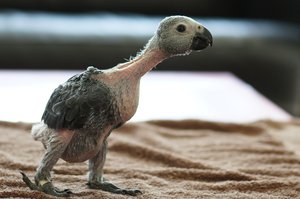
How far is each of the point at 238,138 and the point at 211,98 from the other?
0.41 metres

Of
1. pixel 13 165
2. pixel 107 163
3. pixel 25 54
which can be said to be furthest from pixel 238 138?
pixel 25 54

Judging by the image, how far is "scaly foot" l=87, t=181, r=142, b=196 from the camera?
800 mm

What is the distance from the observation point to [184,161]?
0.99m

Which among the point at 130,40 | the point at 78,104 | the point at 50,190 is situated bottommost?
the point at 50,190

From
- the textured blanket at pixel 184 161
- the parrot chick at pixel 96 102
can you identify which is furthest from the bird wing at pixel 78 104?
the textured blanket at pixel 184 161

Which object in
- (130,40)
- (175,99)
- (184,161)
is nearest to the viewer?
(184,161)

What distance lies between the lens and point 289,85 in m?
2.44

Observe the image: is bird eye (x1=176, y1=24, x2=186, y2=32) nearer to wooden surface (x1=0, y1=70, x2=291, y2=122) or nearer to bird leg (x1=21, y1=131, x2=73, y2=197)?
bird leg (x1=21, y1=131, x2=73, y2=197)

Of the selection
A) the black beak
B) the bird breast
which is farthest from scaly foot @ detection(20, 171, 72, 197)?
the black beak

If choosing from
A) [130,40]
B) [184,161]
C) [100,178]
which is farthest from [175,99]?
[130,40]

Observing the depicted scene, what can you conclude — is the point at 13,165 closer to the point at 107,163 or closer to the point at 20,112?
the point at 107,163

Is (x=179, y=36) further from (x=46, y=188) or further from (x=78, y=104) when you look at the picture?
(x=46, y=188)

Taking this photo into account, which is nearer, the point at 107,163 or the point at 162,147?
the point at 107,163

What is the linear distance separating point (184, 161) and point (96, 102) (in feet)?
1.02
